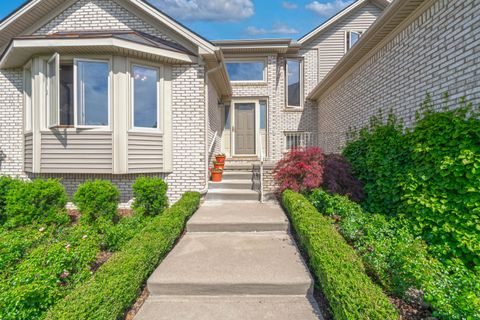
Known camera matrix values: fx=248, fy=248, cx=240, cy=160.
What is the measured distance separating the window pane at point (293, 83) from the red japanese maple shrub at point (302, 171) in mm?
6121

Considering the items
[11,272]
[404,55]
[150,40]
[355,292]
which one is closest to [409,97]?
[404,55]

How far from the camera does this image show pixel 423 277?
7.70 ft

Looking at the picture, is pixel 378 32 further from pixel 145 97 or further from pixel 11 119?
pixel 11 119

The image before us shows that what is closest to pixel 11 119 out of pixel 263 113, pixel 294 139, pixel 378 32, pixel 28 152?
pixel 28 152

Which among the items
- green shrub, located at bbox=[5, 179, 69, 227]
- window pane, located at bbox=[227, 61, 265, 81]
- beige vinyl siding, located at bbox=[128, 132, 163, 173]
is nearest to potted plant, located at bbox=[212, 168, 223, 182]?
beige vinyl siding, located at bbox=[128, 132, 163, 173]

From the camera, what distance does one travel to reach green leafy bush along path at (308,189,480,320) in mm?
2094

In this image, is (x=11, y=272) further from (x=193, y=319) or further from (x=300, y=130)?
(x=300, y=130)

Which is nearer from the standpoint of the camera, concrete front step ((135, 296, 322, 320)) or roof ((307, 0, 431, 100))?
concrete front step ((135, 296, 322, 320))

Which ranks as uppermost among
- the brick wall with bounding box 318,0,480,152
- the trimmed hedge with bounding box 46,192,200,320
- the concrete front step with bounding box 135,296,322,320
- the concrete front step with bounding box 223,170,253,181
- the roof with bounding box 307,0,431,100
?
the roof with bounding box 307,0,431,100

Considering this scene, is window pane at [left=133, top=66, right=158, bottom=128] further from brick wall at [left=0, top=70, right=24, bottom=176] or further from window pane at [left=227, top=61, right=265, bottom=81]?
window pane at [left=227, top=61, right=265, bottom=81]

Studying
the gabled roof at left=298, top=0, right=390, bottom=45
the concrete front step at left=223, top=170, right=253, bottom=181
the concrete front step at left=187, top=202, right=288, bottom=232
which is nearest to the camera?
the concrete front step at left=187, top=202, right=288, bottom=232

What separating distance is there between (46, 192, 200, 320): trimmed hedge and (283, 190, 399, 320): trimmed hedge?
195 centimetres

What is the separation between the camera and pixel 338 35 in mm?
11414

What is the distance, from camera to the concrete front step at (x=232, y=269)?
111 inches
